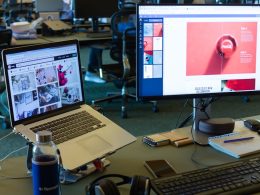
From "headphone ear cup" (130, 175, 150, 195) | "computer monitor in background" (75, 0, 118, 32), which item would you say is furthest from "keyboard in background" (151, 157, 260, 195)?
"computer monitor in background" (75, 0, 118, 32)

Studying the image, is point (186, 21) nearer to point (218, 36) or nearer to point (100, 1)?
point (218, 36)

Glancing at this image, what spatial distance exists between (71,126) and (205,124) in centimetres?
57

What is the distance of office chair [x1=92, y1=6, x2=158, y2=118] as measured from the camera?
3959 mm

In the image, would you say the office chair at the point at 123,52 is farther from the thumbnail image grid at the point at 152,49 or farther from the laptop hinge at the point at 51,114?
the laptop hinge at the point at 51,114

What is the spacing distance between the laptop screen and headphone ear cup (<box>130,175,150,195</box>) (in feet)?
1.43

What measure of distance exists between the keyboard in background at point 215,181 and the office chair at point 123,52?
2.62m

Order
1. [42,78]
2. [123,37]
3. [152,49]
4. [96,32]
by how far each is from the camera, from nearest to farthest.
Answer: [42,78]
[152,49]
[123,37]
[96,32]

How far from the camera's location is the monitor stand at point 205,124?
1704 millimetres

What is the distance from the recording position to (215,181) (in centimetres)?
129

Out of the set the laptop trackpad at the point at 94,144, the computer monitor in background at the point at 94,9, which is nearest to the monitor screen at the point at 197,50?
the laptop trackpad at the point at 94,144

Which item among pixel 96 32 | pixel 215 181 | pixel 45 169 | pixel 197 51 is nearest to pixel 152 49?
pixel 197 51

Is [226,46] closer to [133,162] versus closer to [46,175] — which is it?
[133,162]

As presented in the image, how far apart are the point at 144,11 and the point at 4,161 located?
0.73m

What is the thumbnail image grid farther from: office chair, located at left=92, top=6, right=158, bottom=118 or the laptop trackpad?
office chair, located at left=92, top=6, right=158, bottom=118
